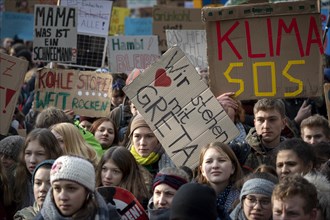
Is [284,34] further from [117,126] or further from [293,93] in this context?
[117,126]

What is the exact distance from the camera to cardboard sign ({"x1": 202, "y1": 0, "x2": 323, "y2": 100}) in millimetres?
8969

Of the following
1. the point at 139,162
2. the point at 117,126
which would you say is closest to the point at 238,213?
the point at 139,162

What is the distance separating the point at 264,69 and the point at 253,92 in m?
0.22

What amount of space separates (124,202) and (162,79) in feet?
4.87

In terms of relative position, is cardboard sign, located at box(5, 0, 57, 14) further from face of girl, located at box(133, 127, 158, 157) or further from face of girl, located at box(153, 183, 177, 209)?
face of girl, located at box(153, 183, 177, 209)

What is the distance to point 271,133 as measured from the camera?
919cm

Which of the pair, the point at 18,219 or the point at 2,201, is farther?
the point at 2,201

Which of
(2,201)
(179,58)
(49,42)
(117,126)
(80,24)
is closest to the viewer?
(2,201)

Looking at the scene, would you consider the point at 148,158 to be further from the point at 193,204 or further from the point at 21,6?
the point at 21,6

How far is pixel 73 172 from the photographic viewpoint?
6.95 m

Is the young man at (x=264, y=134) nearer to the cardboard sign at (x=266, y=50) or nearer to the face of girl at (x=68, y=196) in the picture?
the cardboard sign at (x=266, y=50)

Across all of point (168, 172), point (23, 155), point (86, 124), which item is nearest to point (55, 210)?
point (168, 172)

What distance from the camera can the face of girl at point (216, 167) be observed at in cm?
786

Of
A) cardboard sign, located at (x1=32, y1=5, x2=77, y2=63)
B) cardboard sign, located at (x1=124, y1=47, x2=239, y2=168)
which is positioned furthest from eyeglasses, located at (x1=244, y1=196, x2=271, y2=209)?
cardboard sign, located at (x1=32, y1=5, x2=77, y2=63)
